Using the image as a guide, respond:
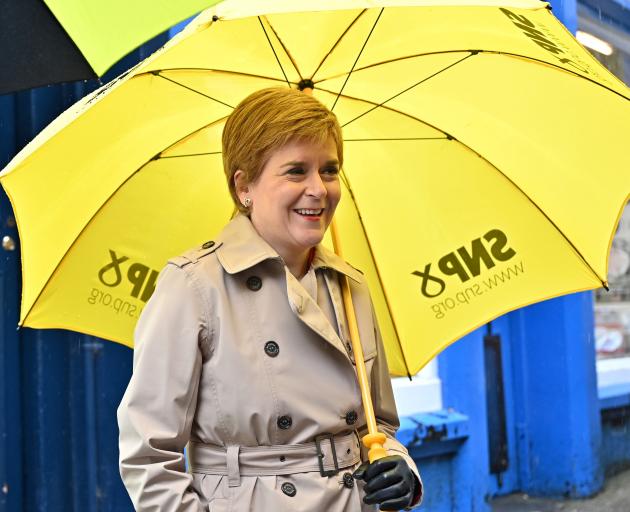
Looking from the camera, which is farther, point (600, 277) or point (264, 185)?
point (600, 277)

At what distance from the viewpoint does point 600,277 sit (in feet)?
9.87

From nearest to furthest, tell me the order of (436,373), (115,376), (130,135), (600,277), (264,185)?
1. (264,185)
2. (130,135)
3. (600,277)
4. (115,376)
5. (436,373)

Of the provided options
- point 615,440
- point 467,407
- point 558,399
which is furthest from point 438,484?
point 615,440

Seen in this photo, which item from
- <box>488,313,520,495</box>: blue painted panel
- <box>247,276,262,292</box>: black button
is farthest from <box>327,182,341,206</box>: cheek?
<box>488,313,520,495</box>: blue painted panel

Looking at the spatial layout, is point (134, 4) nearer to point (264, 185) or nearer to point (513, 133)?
point (264, 185)

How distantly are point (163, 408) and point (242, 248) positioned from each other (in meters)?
0.48

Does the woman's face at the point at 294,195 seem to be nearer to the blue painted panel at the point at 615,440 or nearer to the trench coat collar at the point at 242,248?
the trench coat collar at the point at 242,248

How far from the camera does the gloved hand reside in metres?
2.40

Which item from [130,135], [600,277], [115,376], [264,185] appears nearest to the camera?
[264,185]

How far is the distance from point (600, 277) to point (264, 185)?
1160mm

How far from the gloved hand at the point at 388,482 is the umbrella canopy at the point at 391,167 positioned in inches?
30.2

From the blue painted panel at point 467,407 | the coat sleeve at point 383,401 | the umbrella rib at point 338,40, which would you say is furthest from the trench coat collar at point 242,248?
the blue painted panel at point 467,407

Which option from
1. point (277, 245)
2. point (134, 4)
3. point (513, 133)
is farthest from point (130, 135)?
point (513, 133)

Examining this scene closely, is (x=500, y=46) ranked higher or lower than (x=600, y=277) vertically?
higher
